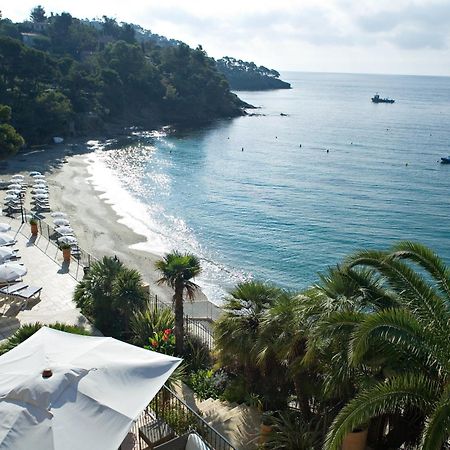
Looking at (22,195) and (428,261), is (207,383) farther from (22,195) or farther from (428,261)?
(22,195)

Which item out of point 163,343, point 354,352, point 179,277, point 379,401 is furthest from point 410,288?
point 163,343

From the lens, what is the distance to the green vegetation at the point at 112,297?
1543 cm

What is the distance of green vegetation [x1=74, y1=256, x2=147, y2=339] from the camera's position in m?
15.4

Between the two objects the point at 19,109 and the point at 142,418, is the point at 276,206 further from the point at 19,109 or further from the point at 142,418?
the point at 19,109

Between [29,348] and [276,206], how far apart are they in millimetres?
39597

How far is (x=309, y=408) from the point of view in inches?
393

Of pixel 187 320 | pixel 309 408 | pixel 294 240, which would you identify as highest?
pixel 309 408

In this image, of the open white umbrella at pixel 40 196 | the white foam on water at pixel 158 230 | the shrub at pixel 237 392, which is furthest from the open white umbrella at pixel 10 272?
the open white umbrella at pixel 40 196

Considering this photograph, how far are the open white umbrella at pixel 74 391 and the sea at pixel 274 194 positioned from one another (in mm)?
4940

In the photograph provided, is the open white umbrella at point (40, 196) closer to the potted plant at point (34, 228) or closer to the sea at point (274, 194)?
the sea at point (274, 194)

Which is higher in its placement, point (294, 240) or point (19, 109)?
point (19, 109)

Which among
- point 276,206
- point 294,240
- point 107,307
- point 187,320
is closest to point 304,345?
point 187,320

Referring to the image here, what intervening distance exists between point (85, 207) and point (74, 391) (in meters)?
36.6

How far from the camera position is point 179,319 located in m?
14.5
